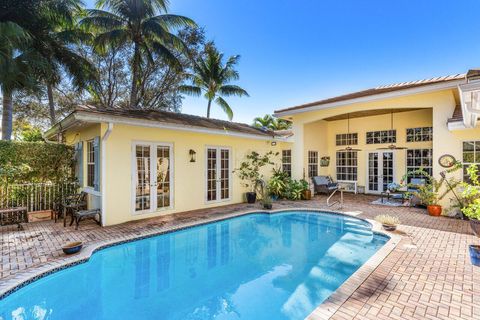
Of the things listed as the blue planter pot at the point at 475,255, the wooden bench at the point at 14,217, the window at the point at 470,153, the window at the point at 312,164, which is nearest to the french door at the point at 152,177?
the wooden bench at the point at 14,217

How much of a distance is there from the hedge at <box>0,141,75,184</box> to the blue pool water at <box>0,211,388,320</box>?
5.96m

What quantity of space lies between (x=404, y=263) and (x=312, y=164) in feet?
31.9

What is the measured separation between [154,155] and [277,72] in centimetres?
998

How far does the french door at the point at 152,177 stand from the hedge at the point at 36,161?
3.65 meters

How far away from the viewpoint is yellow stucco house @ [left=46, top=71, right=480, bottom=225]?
293 inches

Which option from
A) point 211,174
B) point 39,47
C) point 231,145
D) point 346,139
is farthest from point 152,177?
point 346,139

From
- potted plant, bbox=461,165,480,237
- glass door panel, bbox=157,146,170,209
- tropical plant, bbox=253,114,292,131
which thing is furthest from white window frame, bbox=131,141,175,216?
tropical plant, bbox=253,114,292,131

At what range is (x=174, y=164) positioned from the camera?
885cm

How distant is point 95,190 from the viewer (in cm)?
773

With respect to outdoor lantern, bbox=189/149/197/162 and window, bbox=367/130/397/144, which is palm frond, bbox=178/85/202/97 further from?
window, bbox=367/130/397/144

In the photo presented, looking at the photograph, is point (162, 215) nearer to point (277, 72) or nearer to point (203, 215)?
point (203, 215)

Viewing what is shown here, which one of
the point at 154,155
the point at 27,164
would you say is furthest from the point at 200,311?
the point at 27,164

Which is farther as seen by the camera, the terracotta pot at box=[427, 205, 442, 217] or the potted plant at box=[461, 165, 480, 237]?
the terracotta pot at box=[427, 205, 442, 217]

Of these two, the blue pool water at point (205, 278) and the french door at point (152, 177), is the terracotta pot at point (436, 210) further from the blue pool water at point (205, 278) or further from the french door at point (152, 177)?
the french door at point (152, 177)
